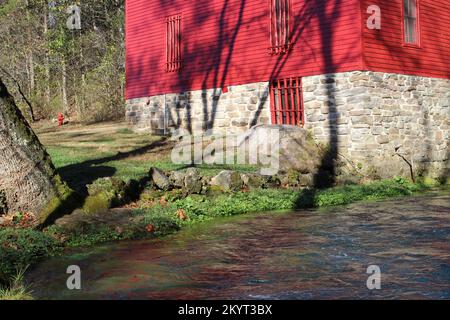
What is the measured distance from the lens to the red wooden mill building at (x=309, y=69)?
50.7 ft

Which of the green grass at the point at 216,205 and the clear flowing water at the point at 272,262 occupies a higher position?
the green grass at the point at 216,205

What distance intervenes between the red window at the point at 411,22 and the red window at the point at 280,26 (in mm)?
3302

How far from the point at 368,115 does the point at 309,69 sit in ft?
7.22

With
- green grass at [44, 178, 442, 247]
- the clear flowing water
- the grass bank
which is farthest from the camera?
green grass at [44, 178, 442, 247]

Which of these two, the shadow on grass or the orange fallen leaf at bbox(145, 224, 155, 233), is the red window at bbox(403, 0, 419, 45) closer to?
the shadow on grass

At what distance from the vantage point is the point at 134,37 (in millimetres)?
22109

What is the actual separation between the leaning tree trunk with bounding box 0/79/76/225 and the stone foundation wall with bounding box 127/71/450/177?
8527 mm

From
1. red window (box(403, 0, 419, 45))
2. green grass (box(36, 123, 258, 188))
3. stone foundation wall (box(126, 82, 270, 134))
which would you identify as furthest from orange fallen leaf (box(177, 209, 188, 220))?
red window (box(403, 0, 419, 45))

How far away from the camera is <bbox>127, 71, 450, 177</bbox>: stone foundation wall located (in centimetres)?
1534

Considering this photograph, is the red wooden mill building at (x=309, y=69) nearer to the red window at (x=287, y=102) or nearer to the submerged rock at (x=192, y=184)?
the red window at (x=287, y=102)

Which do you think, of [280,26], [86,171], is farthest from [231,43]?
[86,171]

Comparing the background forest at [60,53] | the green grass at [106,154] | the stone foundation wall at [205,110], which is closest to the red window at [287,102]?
the stone foundation wall at [205,110]

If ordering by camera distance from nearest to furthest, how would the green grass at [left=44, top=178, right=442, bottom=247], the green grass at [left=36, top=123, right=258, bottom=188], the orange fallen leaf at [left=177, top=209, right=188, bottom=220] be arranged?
1. the green grass at [left=44, top=178, right=442, bottom=247]
2. the orange fallen leaf at [left=177, top=209, right=188, bottom=220]
3. the green grass at [left=36, top=123, right=258, bottom=188]
